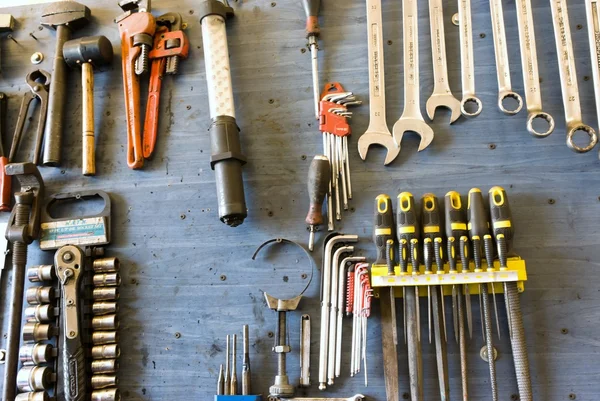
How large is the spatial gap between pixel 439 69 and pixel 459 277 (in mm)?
653

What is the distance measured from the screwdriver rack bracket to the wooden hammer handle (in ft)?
3.24

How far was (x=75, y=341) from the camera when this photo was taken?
62.8 inches

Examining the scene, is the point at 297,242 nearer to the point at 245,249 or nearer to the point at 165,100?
the point at 245,249

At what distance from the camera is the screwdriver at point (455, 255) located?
4.80ft

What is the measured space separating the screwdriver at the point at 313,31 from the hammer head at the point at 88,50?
683 millimetres

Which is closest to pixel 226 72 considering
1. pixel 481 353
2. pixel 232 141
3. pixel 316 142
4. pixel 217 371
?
pixel 232 141

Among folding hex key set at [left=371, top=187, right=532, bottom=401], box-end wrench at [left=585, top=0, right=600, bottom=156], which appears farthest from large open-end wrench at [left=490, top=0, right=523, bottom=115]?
folding hex key set at [left=371, top=187, right=532, bottom=401]

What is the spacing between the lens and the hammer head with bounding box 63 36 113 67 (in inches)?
73.1

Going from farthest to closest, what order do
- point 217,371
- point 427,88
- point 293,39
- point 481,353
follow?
point 293,39 < point 427,88 < point 217,371 < point 481,353

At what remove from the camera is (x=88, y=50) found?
186cm

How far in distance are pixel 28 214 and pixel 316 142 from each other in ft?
3.09

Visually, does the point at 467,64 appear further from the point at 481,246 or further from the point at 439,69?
the point at 481,246

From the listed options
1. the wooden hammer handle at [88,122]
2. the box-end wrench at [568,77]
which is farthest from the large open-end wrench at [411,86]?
the wooden hammer handle at [88,122]

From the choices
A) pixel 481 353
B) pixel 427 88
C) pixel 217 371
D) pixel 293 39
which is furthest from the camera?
pixel 293 39
